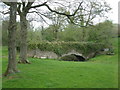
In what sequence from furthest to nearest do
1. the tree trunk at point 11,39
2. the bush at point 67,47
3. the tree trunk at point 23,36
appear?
the bush at point 67,47 → the tree trunk at point 23,36 → the tree trunk at point 11,39

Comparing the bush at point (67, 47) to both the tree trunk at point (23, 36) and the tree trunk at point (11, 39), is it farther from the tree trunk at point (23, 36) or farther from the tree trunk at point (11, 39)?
the tree trunk at point (11, 39)

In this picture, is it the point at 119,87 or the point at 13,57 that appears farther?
the point at 13,57

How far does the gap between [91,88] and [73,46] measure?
2060 cm

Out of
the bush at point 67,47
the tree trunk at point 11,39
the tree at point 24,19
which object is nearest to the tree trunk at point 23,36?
the tree at point 24,19

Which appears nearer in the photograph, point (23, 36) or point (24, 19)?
point (24, 19)

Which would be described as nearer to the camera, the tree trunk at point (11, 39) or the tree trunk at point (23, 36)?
the tree trunk at point (11, 39)

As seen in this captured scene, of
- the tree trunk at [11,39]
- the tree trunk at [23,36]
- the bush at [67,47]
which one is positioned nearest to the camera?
the tree trunk at [11,39]

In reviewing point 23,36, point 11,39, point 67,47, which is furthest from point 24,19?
point 67,47

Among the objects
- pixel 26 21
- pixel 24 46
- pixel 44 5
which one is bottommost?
pixel 24 46

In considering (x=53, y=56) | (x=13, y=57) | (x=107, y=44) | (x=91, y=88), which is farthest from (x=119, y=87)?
(x=107, y=44)

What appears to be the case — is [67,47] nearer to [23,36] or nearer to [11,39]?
[23,36]

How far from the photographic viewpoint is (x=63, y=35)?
3147 cm

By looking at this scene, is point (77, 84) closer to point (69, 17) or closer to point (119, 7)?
point (119, 7)

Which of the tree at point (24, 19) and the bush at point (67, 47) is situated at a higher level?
the tree at point (24, 19)
